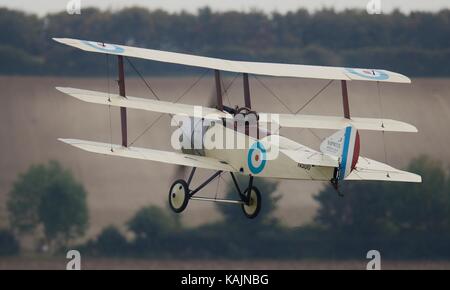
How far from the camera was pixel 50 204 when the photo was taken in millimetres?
61281

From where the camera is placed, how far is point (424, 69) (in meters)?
62.0

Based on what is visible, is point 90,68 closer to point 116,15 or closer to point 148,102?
point 116,15

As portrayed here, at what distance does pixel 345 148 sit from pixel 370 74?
346 centimetres

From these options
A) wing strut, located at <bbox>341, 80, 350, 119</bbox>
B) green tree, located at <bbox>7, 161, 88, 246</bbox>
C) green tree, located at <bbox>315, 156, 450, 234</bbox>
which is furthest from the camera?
green tree, located at <bbox>315, 156, 450, 234</bbox>

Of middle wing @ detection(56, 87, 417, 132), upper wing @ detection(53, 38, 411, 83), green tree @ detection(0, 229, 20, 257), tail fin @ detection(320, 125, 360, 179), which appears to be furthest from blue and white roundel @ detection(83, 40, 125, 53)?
green tree @ detection(0, 229, 20, 257)

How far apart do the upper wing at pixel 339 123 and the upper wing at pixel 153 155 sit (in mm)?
1442

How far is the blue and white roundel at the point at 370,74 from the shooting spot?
5738 cm

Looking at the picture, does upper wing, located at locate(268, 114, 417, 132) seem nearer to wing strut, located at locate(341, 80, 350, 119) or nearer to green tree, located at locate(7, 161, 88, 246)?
wing strut, located at locate(341, 80, 350, 119)

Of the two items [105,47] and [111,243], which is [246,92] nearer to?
[105,47]

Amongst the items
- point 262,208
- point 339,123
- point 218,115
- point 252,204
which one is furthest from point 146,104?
point 262,208

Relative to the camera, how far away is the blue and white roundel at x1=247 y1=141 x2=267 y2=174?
55094 millimetres

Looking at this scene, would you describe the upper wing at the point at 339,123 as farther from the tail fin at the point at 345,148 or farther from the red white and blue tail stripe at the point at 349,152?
the red white and blue tail stripe at the point at 349,152

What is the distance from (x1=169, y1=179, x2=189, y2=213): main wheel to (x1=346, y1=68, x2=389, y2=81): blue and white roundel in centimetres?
383
